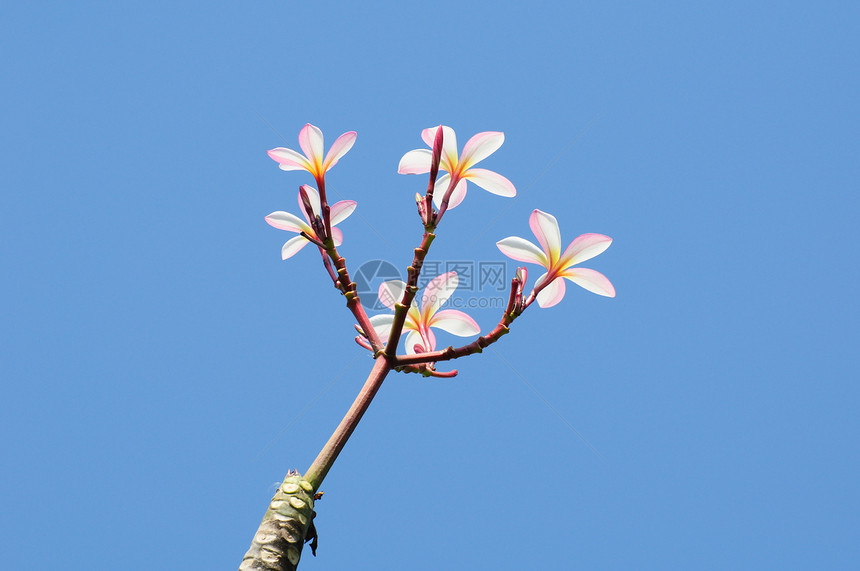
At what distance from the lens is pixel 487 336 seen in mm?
1065

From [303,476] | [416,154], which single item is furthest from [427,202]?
[303,476]

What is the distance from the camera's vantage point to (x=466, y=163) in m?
1.17

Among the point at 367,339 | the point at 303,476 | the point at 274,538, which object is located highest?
the point at 367,339

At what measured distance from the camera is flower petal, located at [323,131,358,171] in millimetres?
1200

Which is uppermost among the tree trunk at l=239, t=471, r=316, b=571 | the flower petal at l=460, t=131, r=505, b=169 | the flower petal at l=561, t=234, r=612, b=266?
the flower petal at l=460, t=131, r=505, b=169

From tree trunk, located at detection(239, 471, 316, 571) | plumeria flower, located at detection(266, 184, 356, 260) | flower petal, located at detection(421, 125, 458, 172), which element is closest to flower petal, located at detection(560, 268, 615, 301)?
flower petal, located at detection(421, 125, 458, 172)

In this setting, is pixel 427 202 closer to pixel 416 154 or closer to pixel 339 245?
pixel 416 154

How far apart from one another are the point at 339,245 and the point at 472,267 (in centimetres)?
31

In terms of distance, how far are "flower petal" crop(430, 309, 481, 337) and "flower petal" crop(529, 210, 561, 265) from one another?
227mm

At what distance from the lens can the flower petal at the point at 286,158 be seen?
1.17 meters

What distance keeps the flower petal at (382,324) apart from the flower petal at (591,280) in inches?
15.5

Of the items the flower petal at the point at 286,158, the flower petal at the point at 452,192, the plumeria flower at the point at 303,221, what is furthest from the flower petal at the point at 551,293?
the flower petal at the point at 286,158

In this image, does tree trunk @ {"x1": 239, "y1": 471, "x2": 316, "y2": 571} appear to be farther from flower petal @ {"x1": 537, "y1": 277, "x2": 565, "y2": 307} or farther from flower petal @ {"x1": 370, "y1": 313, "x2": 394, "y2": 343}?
flower petal @ {"x1": 537, "y1": 277, "x2": 565, "y2": 307}

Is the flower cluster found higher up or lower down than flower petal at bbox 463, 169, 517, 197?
lower down
